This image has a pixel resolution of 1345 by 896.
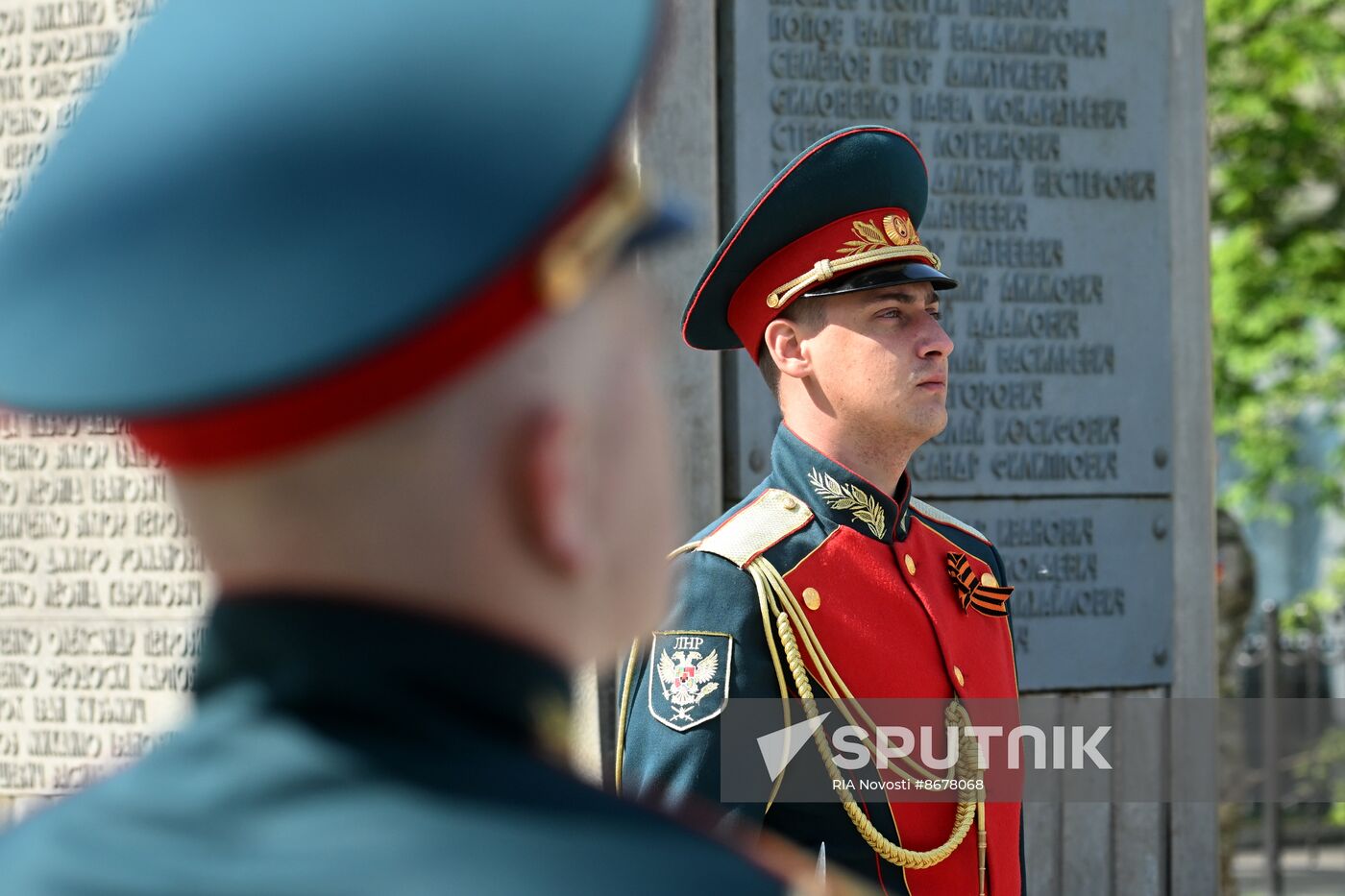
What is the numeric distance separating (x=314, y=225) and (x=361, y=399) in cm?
7

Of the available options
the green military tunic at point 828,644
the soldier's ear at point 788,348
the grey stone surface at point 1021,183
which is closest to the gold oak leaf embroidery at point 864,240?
the soldier's ear at point 788,348

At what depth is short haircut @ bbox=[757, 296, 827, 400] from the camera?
3.34 m

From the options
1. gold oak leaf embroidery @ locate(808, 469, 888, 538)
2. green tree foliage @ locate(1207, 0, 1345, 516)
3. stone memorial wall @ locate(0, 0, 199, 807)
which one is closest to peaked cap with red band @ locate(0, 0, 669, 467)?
gold oak leaf embroidery @ locate(808, 469, 888, 538)

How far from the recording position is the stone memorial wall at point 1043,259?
15.4 feet

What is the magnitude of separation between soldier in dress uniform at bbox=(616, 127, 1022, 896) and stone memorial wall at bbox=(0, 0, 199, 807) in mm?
1767

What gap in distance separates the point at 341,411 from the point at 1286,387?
10105mm

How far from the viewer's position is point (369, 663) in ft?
2.71

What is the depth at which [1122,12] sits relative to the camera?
5.07 metres

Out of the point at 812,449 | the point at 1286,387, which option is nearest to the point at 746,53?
the point at 812,449

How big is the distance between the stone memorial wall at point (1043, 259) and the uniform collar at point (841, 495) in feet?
4.42

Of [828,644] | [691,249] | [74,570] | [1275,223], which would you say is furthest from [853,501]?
[1275,223]

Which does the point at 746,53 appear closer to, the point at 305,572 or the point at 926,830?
the point at 926,830

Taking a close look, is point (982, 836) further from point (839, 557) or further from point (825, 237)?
point (825, 237)

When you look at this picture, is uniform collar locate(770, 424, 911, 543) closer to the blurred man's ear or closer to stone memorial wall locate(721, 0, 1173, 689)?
stone memorial wall locate(721, 0, 1173, 689)
